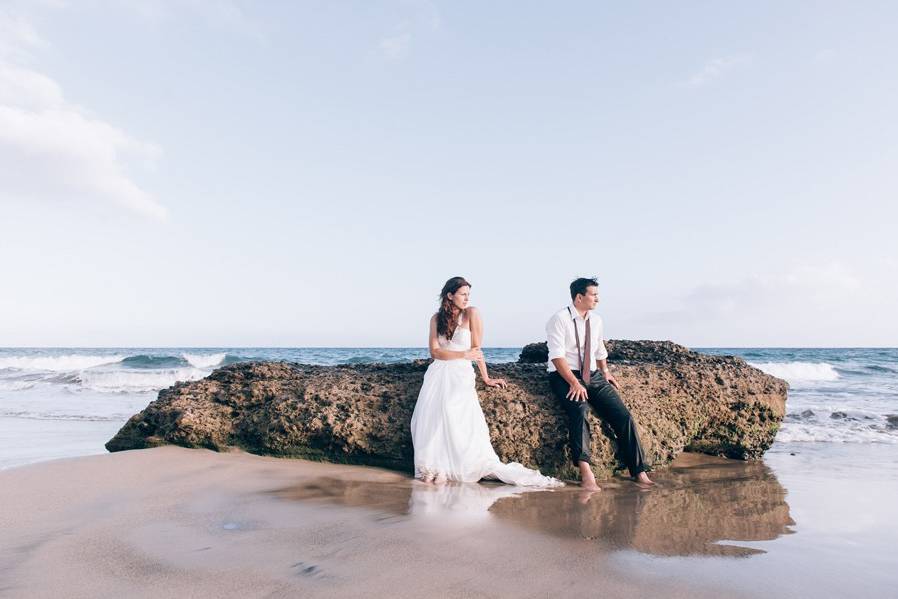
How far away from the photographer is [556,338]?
6.23 metres

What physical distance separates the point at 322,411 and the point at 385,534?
8.81ft

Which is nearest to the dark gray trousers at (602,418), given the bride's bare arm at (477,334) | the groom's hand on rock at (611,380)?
the groom's hand on rock at (611,380)

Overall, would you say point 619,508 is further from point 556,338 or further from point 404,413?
point 404,413

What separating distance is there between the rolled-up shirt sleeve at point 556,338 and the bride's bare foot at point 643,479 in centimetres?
152

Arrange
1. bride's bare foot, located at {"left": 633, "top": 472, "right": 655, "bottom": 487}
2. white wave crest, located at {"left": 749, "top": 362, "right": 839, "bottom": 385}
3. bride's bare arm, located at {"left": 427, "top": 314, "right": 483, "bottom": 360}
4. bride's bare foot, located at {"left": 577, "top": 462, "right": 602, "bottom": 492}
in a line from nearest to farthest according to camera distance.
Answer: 1. bride's bare foot, located at {"left": 577, "top": 462, "right": 602, "bottom": 492}
2. bride's bare foot, located at {"left": 633, "top": 472, "right": 655, "bottom": 487}
3. bride's bare arm, located at {"left": 427, "top": 314, "right": 483, "bottom": 360}
4. white wave crest, located at {"left": 749, "top": 362, "right": 839, "bottom": 385}

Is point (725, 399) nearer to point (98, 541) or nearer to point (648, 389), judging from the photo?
point (648, 389)

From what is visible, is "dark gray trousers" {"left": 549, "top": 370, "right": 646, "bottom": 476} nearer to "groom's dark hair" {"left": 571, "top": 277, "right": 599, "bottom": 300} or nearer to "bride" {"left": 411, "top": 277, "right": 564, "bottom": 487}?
"bride" {"left": 411, "top": 277, "right": 564, "bottom": 487}

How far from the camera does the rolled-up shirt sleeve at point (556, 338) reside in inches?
244

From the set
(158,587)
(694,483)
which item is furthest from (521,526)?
(694,483)

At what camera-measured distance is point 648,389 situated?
6.85 m

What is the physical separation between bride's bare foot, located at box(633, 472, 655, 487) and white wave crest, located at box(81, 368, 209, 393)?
18328 millimetres

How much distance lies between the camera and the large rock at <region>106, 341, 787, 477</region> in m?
6.19

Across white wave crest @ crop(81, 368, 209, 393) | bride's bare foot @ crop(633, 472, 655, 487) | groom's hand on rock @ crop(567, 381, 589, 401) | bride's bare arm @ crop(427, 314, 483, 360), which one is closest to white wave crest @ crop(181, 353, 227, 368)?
white wave crest @ crop(81, 368, 209, 393)

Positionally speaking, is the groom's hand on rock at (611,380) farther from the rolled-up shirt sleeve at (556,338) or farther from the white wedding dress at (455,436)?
the white wedding dress at (455,436)
